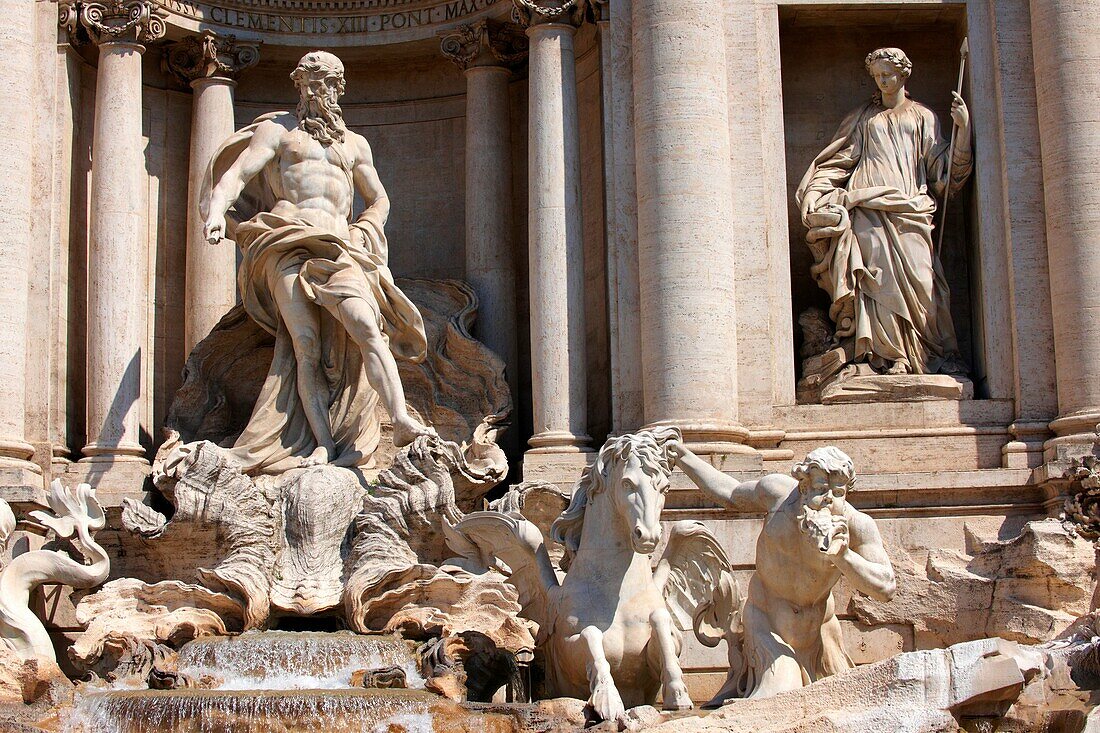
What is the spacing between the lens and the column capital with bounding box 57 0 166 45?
17891 millimetres

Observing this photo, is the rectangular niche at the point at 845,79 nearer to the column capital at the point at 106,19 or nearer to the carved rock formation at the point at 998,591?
the carved rock formation at the point at 998,591

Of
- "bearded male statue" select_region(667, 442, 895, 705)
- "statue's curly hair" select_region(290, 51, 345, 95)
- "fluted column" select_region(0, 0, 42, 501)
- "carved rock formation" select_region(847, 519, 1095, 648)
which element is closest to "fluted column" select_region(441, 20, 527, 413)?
"statue's curly hair" select_region(290, 51, 345, 95)

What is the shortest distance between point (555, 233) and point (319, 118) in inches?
95.4

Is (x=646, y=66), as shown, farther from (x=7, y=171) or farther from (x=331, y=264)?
(x=7, y=171)

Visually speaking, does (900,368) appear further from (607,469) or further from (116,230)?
(116,230)

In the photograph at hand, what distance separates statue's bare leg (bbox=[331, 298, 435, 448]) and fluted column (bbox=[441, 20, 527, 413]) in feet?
7.88

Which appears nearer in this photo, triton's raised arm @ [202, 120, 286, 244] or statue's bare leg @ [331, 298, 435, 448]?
statue's bare leg @ [331, 298, 435, 448]

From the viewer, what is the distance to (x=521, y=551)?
1398cm

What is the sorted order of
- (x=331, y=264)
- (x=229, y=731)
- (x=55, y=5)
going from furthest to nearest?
(x=55, y=5) → (x=331, y=264) → (x=229, y=731)

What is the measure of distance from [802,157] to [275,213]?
5.15m

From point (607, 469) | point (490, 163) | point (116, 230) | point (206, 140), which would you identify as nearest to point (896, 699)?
point (607, 469)

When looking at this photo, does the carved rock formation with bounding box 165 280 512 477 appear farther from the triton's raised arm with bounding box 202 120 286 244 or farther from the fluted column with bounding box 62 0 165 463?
the triton's raised arm with bounding box 202 120 286 244

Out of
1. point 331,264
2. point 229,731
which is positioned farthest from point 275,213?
point 229,731

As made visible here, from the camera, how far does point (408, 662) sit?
1362 cm
